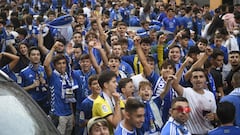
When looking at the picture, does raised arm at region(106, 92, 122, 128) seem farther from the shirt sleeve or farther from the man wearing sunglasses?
the man wearing sunglasses

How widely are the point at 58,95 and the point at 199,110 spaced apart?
2.19 meters

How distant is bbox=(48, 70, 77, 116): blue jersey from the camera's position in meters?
8.27

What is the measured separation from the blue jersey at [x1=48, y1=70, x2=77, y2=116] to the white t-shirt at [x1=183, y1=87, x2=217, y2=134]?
1.98 metres

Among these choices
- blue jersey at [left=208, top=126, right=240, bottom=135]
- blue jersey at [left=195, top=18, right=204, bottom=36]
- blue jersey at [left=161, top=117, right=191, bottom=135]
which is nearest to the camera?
blue jersey at [left=161, top=117, right=191, bottom=135]

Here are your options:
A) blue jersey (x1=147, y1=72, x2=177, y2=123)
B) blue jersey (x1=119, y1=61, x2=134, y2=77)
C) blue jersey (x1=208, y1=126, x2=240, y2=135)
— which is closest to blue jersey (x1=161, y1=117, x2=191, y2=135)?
blue jersey (x1=208, y1=126, x2=240, y2=135)

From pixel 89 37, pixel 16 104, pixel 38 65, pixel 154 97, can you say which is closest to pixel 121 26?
pixel 89 37

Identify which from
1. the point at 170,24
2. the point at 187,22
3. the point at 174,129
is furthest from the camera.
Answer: the point at 187,22

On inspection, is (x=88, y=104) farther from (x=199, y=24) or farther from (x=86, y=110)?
(x=199, y=24)

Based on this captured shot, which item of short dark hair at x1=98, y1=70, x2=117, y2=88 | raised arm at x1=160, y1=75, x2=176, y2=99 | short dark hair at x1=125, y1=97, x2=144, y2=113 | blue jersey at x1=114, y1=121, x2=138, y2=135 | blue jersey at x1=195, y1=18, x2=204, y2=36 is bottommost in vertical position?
blue jersey at x1=195, y1=18, x2=204, y2=36

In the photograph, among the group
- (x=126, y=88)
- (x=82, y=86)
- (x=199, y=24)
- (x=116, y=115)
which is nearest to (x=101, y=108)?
(x=116, y=115)

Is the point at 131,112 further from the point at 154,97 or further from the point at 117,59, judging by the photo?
the point at 117,59

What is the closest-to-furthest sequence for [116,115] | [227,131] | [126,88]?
[227,131] → [116,115] → [126,88]

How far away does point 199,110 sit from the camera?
284 inches

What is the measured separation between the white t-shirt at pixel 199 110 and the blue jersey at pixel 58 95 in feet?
6.49
